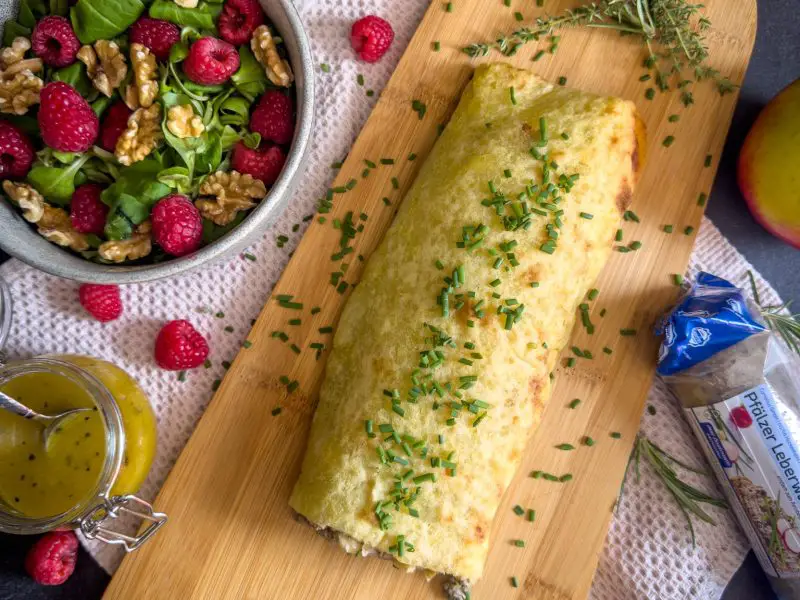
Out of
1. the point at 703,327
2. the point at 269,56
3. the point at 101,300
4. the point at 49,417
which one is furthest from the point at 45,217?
the point at 703,327

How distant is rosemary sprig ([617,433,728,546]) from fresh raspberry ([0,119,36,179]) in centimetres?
237

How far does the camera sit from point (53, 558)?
2.35m

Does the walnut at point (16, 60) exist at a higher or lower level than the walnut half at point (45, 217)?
higher

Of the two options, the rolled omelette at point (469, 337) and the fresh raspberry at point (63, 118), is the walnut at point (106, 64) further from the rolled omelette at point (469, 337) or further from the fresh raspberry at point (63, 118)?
the rolled omelette at point (469, 337)

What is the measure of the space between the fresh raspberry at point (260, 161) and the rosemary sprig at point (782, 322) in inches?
72.1

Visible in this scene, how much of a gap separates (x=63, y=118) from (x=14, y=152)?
26cm

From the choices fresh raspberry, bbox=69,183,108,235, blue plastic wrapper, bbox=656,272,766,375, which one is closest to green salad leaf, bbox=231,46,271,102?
fresh raspberry, bbox=69,183,108,235

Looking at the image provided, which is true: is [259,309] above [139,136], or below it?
below

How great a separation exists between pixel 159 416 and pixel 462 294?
124cm

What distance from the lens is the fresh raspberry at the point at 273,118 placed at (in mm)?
2217

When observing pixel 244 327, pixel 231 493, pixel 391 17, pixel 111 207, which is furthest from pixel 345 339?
pixel 391 17

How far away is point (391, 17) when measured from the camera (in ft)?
8.21

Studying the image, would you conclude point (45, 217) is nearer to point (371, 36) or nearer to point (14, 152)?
point (14, 152)

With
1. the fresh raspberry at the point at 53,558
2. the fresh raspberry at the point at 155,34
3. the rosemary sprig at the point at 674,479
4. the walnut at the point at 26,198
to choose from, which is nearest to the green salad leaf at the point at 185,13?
the fresh raspberry at the point at 155,34
